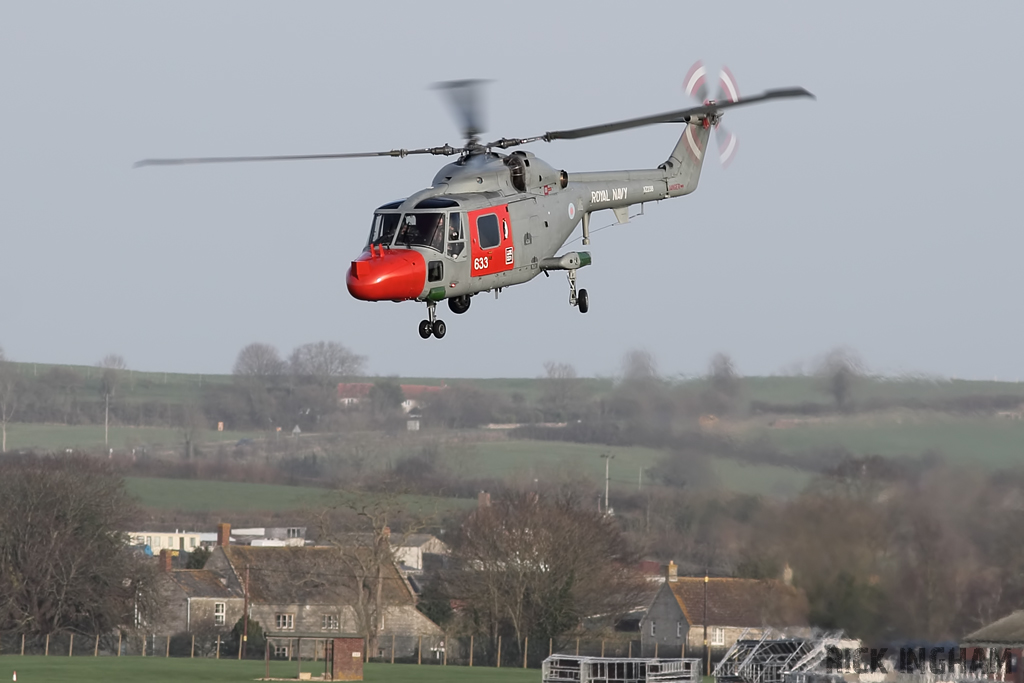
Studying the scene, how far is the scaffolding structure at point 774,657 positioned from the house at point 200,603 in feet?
168

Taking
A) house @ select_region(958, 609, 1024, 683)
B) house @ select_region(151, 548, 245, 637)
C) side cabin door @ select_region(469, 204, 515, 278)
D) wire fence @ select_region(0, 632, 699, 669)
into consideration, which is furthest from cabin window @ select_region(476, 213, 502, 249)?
house @ select_region(151, 548, 245, 637)

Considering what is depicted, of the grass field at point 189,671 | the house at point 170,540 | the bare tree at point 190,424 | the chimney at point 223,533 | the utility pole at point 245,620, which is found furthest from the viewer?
the house at point 170,540

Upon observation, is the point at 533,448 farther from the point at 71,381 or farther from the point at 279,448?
the point at 71,381

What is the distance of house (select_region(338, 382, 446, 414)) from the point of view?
111 metres

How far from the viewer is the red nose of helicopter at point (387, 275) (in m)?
31.2

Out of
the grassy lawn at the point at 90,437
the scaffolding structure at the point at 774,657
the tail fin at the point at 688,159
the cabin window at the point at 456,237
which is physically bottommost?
the scaffolding structure at the point at 774,657

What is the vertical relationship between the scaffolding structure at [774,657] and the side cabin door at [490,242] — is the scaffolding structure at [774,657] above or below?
below

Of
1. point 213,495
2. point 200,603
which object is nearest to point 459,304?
point 200,603

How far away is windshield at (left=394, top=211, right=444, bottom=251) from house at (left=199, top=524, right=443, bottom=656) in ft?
226

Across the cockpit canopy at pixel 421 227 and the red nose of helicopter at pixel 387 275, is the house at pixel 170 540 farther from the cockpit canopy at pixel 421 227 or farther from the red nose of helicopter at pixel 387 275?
the red nose of helicopter at pixel 387 275

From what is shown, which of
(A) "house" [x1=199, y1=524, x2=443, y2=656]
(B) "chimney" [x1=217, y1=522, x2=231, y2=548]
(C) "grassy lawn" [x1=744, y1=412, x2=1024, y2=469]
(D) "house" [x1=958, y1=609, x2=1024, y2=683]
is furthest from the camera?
(B) "chimney" [x1=217, y1=522, x2=231, y2=548]

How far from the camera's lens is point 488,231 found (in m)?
33.3

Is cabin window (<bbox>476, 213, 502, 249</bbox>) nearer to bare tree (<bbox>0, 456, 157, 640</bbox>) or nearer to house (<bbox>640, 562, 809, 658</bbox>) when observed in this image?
house (<bbox>640, 562, 809, 658</bbox>)

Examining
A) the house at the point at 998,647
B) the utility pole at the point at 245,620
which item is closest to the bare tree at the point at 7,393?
the utility pole at the point at 245,620
